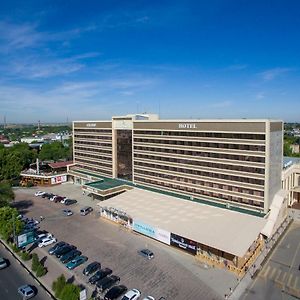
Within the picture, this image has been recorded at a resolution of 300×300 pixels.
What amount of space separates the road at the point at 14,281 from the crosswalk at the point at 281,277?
27.9m

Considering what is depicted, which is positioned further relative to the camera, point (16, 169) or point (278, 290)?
point (16, 169)

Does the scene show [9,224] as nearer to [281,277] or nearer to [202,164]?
[202,164]

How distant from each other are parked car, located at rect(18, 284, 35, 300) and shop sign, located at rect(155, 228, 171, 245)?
20.4 metres

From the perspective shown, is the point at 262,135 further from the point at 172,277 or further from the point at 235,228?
the point at 172,277

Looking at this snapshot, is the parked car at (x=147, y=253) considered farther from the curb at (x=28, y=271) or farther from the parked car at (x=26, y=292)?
the parked car at (x=26, y=292)

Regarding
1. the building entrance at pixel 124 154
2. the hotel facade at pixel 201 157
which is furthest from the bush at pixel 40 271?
the building entrance at pixel 124 154

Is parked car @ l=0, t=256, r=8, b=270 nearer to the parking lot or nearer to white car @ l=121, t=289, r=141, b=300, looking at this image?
the parking lot

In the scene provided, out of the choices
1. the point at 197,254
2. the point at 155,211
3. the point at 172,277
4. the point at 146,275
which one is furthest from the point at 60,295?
the point at 155,211

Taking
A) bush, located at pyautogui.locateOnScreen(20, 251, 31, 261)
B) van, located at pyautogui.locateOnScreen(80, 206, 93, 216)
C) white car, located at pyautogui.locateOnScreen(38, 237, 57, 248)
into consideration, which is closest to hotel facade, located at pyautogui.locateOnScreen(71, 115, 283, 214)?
van, located at pyautogui.locateOnScreen(80, 206, 93, 216)

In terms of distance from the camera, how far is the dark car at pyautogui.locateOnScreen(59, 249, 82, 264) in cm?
4200

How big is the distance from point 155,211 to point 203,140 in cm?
1614

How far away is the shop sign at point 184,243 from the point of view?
142 ft

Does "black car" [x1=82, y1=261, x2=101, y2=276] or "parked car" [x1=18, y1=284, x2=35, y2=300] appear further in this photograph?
"black car" [x1=82, y1=261, x2=101, y2=276]

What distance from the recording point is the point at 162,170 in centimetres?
6381
